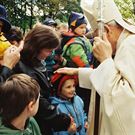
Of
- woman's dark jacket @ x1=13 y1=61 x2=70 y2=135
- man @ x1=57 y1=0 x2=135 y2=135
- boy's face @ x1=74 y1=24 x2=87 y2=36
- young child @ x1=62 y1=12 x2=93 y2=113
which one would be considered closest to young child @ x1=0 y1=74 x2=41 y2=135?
woman's dark jacket @ x1=13 y1=61 x2=70 y2=135

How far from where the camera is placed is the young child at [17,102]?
133 inches

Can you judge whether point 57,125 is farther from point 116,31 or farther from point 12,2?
point 12,2

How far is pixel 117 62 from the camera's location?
3.14 metres

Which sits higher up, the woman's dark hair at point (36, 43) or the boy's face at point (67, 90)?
the woman's dark hair at point (36, 43)

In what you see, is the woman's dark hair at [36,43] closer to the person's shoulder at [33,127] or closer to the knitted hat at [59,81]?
the person's shoulder at [33,127]

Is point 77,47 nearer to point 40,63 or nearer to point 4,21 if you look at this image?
point 40,63

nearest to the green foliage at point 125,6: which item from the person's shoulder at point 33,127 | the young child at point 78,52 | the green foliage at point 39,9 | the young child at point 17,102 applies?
the green foliage at point 39,9

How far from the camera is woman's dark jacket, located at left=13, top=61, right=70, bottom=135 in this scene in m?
3.94

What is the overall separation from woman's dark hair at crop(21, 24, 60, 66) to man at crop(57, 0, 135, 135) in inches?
28.0

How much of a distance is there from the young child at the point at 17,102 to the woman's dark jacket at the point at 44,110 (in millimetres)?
443

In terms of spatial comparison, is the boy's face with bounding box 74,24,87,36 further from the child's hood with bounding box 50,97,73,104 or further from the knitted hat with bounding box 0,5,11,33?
the knitted hat with bounding box 0,5,11,33

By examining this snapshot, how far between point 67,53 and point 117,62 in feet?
10.2

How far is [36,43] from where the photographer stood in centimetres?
396

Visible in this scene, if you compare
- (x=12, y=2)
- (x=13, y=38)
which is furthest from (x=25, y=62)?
(x=12, y=2)
